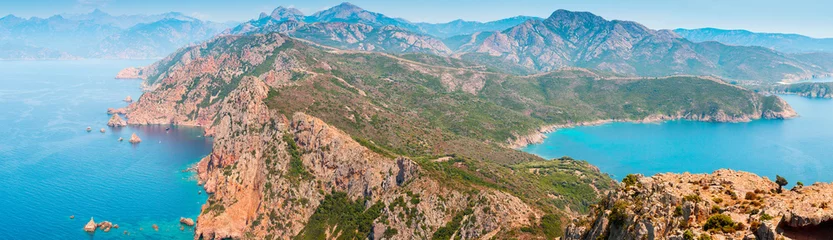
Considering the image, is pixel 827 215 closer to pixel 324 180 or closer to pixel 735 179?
pixel 735 179

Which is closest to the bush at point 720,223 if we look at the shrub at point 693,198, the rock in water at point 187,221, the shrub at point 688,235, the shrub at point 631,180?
the shrub at point 688,235

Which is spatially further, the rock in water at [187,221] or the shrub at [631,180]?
the rock in water at [187,221]

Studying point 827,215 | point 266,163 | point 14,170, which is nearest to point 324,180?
point 266,163

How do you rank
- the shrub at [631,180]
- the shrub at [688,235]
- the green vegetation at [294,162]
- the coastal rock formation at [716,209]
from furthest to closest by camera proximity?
the green vegetation at [294,162], the shrub at [631,180], the shrub at [688,235], the coastal rock formation at [716,209]

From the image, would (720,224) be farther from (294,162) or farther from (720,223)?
(294,162)

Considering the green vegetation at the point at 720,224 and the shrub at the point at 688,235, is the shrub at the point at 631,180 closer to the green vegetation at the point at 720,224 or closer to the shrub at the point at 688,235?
the green vegetation at the point at 720,224

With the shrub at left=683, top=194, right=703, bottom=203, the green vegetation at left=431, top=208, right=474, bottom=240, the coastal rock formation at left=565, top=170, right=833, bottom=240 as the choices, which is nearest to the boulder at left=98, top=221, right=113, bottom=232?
the green vegetation at left=431, top=208, right=474, bottom=240

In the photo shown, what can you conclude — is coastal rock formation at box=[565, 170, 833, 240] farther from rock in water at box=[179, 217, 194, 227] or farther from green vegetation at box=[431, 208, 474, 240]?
rock in water at box=[179, 217, 194, 227]

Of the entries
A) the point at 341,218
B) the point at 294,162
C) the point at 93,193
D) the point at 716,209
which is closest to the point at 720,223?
the point at 716,209
